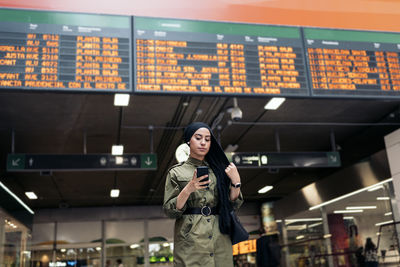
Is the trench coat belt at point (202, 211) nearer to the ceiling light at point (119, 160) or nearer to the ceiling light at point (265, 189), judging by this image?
the ceiling light at point (119, 160)

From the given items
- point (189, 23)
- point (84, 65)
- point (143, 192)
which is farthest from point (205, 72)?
point (143, 192)

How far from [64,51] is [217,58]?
1909 mm

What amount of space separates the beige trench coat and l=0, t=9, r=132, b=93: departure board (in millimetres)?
3413

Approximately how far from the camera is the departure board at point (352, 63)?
599cm

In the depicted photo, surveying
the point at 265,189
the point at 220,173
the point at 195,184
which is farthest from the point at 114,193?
the point at 195,184

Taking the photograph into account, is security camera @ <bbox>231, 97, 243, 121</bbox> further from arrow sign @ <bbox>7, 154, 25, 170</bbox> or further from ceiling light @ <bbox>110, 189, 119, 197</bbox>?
ceiling light @ <bbox>110, 189, 119, 197</bbox>

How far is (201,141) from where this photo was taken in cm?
222

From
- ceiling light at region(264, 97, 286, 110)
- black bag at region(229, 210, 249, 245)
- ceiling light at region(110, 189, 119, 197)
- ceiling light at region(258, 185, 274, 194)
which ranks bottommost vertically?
black bag at region(229, 210, 249, 245)

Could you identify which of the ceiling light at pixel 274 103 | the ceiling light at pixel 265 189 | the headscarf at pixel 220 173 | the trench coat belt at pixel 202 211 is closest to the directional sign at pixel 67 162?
the ceiling light at pixel 274 103

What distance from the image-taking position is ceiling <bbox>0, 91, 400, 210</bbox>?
7230 millimetres

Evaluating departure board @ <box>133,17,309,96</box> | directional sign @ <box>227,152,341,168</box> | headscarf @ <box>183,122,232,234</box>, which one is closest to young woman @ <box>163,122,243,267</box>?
headscarf @ <box>183,122,232,234</box>

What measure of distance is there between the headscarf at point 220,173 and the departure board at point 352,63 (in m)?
3.91

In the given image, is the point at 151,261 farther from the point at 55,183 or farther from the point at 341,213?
the point at 341,213

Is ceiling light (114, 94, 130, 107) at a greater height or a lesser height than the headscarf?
greater
